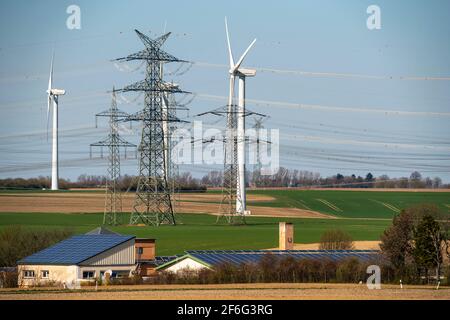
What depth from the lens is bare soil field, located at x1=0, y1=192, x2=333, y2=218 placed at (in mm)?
133750

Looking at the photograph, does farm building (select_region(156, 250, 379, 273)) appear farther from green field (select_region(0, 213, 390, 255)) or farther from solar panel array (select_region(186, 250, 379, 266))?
green field (select_region(0, 213, 390, 255))

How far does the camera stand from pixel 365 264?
7419 centimetres

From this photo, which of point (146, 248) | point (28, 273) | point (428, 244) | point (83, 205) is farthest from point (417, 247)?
point (83, 205)

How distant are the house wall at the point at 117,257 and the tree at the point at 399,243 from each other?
16188 mm

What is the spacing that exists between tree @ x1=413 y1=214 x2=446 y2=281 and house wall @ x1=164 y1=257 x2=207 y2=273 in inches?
522

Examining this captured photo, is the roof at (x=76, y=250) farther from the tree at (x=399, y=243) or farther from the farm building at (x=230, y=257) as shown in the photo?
the tree at (x=399, y=243)

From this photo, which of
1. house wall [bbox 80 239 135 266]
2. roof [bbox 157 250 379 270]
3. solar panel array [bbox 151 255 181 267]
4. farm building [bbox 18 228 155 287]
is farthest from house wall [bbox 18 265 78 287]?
solar panel array [bbox 151 255 181 267]

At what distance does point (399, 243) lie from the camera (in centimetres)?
7869

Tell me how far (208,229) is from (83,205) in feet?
108

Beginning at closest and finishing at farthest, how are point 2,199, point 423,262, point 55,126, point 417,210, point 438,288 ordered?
1. point 438,288
2. point 423,262
3. point 417,210
4. point 2,199
5. point 55,126
